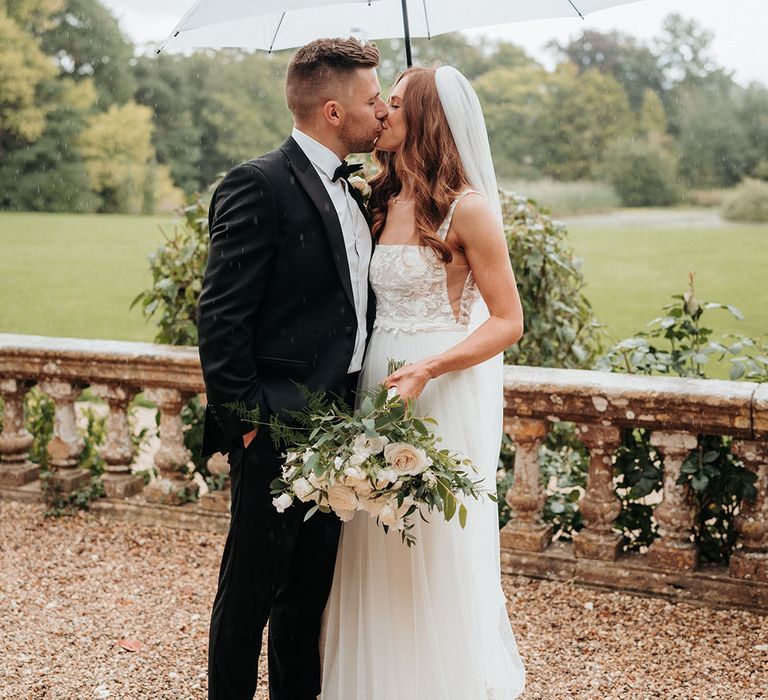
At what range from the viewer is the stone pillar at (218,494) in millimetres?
4391

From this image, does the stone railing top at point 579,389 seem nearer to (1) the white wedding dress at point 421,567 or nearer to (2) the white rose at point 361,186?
(1) the white wedding dress at point 421,567

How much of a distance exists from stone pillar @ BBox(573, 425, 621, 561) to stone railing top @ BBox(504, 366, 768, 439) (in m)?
0.12

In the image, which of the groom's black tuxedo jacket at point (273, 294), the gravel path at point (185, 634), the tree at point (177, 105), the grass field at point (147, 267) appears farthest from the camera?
the tree at point (177, 105)

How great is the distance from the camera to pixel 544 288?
180 inches

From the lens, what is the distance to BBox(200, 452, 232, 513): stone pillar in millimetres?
4391

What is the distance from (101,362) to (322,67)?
2360 mm

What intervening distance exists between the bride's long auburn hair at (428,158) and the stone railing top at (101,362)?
6.04 ft

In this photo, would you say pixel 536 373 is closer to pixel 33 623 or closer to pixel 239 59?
pixel 33 623

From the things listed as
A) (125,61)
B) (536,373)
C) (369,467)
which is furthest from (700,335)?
(125,61)

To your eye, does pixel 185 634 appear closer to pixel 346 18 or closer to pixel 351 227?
pixel 351 227

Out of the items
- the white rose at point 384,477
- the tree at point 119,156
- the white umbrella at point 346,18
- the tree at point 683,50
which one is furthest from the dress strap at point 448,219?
the tree at point 683,50

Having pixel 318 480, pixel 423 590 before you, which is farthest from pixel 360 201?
pixel 423 590

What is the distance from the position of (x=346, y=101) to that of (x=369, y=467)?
3.38 ft

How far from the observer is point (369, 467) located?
225cm
